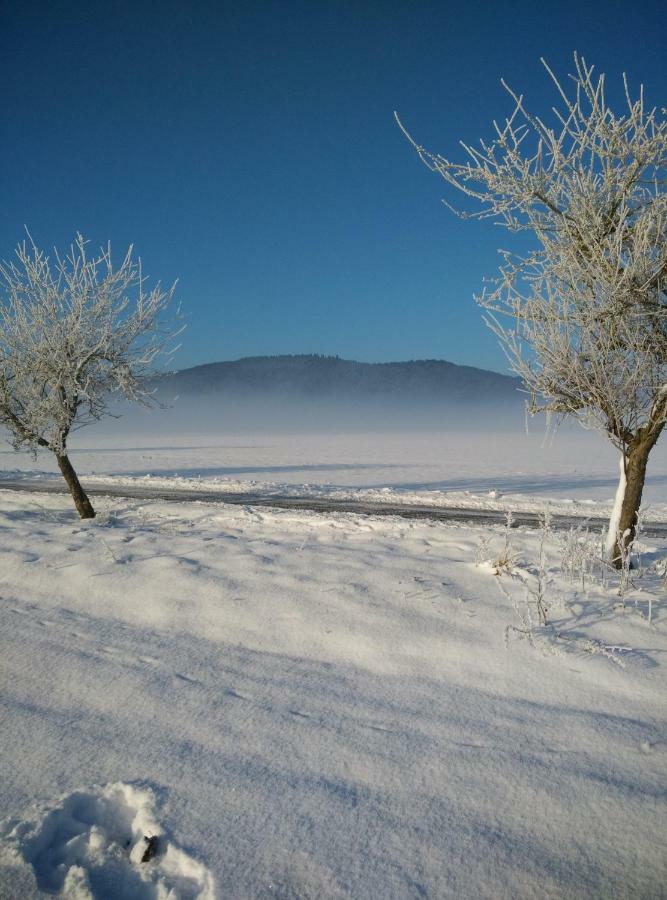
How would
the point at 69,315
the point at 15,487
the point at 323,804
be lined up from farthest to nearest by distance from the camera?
the point at 15,487, the point at 69,315, the point at 323,804

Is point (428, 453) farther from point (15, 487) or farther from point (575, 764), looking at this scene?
point (575, 764)

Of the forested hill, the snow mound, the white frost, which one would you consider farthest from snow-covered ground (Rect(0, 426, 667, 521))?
the forested hill

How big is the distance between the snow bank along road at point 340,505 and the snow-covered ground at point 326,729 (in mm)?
6079

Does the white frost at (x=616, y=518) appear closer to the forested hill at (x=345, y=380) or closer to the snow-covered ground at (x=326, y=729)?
the snow-covered ground at (x=326, y=729)

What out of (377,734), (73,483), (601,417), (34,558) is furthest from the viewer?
(73,483)

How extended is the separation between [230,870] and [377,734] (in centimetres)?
134

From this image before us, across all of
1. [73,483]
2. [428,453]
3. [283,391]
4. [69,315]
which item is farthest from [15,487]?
[283,391]

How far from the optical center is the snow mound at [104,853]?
8.02 feet

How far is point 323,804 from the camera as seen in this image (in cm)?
295

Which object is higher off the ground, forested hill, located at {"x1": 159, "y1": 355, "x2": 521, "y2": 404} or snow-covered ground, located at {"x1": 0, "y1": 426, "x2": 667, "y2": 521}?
forested hill, located at {"x1": 159, "y1": 355, "x2": 521, "y2": 404}

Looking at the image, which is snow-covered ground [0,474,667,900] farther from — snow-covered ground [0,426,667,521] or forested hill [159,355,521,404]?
forested hill [159,355,521,404]

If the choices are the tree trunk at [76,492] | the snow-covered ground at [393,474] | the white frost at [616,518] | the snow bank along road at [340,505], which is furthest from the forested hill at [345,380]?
the white frost at [616,518]

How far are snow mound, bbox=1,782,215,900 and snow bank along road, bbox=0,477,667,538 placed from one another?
406 inches

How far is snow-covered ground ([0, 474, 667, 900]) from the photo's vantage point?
2.57m
